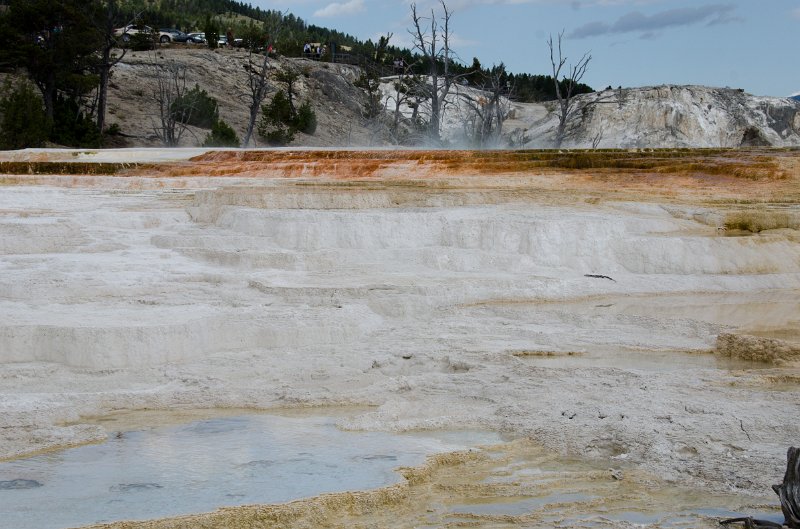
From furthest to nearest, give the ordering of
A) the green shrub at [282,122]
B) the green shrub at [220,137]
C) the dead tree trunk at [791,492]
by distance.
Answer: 1. the green shrub at [282,122]
2. the green shrub at [220,137]
3. the dead tree trunk at [791,492]

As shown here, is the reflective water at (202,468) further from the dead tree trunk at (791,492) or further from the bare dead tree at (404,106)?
the bare dead tree at (404,106)

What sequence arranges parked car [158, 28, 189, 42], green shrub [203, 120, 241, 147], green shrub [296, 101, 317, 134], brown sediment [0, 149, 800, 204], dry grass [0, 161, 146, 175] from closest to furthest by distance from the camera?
brown sediment [0, 149, 800, 204]
dry grass [0, 161, 146, 175]
green shrub [203, 120, 241, 147]
green shrub [296, 101, 317, 134]
parked car [158, 28, 189, 42]

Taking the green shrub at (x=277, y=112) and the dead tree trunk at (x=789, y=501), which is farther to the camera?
the green shrub at (x=277, y=112)

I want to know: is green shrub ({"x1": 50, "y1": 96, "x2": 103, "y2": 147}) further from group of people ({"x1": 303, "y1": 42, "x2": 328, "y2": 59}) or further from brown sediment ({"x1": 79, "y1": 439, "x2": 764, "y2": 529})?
brown sediment ({"x1": 79, "y1": 439, "x2": 764, "y2": 529})

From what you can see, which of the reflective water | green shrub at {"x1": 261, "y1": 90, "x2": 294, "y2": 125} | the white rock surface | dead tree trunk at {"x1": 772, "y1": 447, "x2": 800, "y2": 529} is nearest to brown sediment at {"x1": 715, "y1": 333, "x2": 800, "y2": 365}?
the white rock surface

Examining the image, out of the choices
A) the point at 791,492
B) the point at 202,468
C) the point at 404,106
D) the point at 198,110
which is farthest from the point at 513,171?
the point at 404,106

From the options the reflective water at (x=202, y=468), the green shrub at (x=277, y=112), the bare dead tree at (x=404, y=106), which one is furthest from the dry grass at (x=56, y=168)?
the green shrub at (x=277, y=112)

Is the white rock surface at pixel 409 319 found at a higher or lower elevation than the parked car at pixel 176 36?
lower

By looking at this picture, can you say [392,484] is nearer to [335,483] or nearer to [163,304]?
[335,483]

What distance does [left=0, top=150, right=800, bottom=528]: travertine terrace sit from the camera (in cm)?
441

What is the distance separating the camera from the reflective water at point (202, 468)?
10.6 ft

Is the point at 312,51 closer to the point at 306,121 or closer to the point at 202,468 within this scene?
the point at 306,121

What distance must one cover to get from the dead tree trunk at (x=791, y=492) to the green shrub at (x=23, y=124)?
2062 cm

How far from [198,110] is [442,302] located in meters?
25.8
